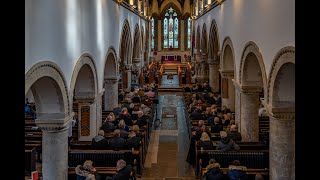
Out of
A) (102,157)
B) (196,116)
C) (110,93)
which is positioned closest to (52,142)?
(102,157)

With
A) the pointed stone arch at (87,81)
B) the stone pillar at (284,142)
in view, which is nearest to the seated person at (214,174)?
the stone pillar at (284,142)

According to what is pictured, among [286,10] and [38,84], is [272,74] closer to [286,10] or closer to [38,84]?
[286,10]

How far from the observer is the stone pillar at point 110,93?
20.2 m

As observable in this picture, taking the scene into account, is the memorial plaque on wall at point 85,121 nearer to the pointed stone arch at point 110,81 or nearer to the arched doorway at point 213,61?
the pointed stone arch at point 110,81

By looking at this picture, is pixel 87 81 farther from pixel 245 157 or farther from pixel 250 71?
pixel 245 157

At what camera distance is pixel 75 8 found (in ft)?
39.7

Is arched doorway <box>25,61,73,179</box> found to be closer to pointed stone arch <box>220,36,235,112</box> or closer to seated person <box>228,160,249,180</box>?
seated person <box>228,160,249,180</box>

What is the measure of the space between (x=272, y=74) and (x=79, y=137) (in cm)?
750

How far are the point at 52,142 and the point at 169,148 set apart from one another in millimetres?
7365

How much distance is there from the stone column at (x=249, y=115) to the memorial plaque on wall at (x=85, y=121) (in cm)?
531

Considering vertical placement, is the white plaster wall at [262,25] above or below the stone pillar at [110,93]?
above

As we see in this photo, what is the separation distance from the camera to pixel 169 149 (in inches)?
671

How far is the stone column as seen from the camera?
14984mm
